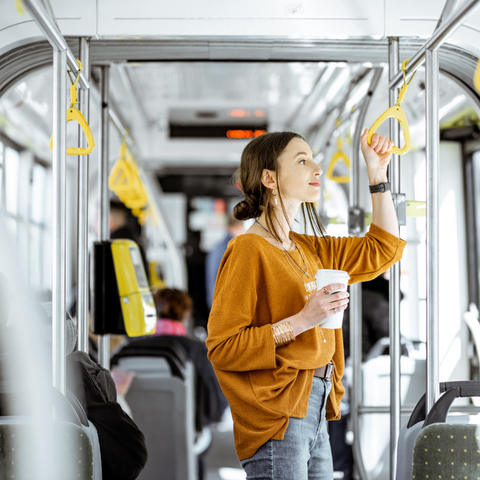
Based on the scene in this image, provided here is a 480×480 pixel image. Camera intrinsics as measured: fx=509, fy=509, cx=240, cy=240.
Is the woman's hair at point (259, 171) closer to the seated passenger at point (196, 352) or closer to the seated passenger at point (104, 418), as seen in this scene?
the seated passenger at point (104, 418)

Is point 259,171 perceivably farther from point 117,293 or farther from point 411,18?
point 117,293

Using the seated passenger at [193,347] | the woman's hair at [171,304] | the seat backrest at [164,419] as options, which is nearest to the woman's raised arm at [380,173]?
the seat backrest at [164,419]

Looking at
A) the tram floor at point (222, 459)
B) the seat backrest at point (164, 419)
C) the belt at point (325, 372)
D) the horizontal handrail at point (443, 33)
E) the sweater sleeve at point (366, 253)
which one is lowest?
the tram floor at point (222, 459)

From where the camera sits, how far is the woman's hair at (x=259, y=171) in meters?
1.54

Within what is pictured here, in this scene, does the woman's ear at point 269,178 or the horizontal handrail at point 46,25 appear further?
the woman's ear at point 269,178

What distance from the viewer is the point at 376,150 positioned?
5.40 ft

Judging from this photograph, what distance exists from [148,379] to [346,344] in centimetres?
167

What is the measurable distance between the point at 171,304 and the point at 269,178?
2237 mm

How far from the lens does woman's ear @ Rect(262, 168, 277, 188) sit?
5.04 feet

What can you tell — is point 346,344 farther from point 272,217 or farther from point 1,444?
point 1,444

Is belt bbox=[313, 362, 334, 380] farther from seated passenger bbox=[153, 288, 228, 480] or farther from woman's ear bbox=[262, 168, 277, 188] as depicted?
seated passenger bbox=[153, 288, 228, 480]

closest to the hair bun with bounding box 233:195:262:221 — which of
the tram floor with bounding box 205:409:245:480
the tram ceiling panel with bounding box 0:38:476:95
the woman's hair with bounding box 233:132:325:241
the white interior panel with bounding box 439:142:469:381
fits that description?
the woman's hair with bounding box 233:132:325:241

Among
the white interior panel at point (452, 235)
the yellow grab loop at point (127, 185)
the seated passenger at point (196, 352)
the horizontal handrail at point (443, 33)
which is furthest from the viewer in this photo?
the white interior panel at point (452, 235)

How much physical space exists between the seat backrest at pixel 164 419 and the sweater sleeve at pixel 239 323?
4.84 feet
